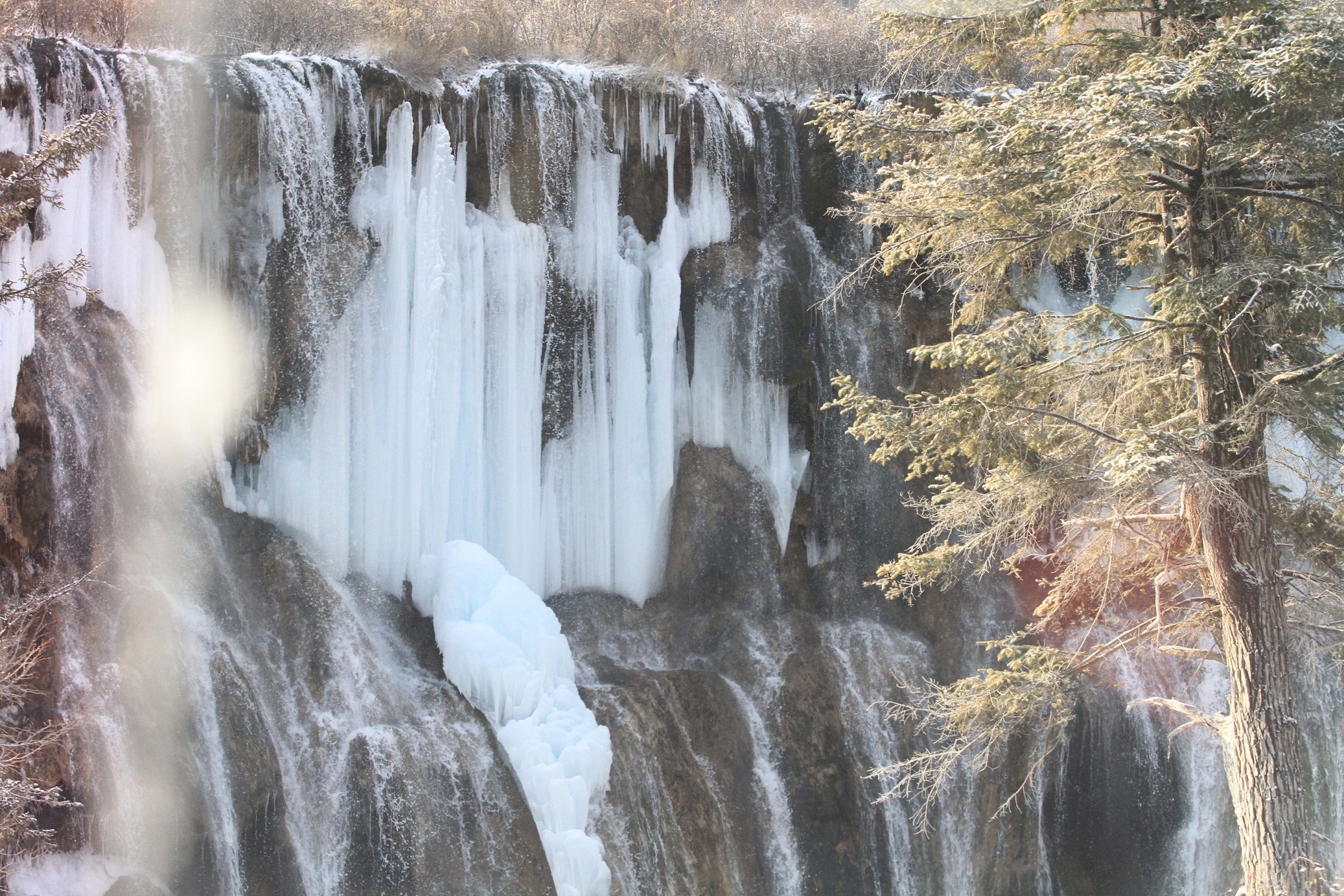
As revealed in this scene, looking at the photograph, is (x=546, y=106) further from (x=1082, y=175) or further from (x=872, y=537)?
(x=1082, y=175)

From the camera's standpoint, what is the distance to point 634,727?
34.8 feet

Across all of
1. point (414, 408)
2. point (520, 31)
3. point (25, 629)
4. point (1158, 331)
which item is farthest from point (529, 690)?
point (520, 31)

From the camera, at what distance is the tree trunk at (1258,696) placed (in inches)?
257

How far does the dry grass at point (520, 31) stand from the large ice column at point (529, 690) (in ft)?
18.0

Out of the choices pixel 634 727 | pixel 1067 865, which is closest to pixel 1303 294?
pixel 634 727

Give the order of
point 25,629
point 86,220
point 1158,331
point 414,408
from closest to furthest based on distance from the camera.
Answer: point 1158,331 → point 25,629 → point 86,220 → point 414,408

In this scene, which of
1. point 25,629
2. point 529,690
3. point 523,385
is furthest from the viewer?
point 523,385

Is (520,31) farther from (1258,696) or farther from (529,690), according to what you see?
(1258,696)

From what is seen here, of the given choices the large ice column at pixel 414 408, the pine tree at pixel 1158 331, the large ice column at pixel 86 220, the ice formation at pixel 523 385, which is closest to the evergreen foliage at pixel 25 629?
the large ice column at pixel 86 220

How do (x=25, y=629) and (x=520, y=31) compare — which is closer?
(x=25, y=629)

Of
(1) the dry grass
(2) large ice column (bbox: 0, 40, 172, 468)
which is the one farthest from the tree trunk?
(1) the dry grass

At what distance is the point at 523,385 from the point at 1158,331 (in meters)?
7.05

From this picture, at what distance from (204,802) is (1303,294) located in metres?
8.43

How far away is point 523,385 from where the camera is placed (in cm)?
1250
